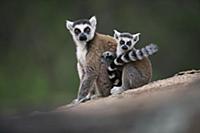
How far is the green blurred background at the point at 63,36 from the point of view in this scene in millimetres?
14383

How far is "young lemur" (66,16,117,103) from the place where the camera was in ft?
17.7

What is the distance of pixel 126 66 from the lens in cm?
539

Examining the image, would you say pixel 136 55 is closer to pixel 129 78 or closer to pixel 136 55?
pixel 136 55

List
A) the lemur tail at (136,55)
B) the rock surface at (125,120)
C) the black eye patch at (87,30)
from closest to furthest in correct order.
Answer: the rock surface at (125,120) → the lemur tail at (136,55) → the black eye patch at (87,30)

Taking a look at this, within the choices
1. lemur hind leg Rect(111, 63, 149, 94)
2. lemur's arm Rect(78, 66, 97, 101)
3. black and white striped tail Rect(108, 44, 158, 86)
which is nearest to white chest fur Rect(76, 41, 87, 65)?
lemur's arm Rect(78, 66, 97, 101)

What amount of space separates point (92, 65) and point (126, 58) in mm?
301

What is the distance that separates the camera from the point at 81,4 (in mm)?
15539

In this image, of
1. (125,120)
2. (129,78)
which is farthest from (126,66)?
(125,120)

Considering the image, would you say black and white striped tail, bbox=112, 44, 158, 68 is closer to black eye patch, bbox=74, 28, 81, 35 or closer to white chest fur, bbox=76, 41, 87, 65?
white chest fur, bbox=76, 41, 87, 65

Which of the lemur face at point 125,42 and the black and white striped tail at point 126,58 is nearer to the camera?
the black and white striped tail at point 126,58

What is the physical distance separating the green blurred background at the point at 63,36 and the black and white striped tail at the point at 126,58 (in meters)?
8.06

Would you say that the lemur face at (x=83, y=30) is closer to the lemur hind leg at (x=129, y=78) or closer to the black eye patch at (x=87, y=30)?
the black eye patch at (x=87, y=30)

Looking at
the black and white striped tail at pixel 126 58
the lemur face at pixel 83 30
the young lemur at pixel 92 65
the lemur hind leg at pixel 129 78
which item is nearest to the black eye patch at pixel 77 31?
the lemur face at pixel 83 30

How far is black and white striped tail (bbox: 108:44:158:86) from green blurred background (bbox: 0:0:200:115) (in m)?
8.06
